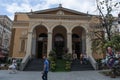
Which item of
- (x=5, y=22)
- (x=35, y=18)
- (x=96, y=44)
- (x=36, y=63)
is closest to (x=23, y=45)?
(x=35, y=18)

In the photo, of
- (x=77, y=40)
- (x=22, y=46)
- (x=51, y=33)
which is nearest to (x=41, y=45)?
(x=22, y=46)

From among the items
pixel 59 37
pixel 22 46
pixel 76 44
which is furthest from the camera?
pixel 22 46

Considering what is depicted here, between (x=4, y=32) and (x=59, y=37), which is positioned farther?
(x=4, y=32)

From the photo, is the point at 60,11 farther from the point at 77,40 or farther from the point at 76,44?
the point at 76,44

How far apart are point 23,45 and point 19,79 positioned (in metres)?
19.3

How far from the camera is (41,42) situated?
106 ft

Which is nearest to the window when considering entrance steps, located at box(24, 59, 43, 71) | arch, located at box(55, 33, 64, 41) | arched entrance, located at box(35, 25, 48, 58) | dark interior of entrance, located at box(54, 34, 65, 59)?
arched entrance, located at box(35, 25, 48, 58)

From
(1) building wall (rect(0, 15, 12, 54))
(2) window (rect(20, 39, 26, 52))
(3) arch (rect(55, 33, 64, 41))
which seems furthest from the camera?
(1) building wall (rect(0, 15, 12, 54))

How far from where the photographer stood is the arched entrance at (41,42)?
32094mm

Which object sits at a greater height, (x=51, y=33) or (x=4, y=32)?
(x=4, y=32)

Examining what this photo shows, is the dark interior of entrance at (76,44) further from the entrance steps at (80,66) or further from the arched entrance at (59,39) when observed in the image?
the entrance steps at (80,66)

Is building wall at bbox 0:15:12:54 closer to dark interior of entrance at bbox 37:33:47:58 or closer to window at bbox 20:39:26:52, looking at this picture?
window at bbox 20:39:26:52

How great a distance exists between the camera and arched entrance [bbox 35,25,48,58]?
32094 millimetres

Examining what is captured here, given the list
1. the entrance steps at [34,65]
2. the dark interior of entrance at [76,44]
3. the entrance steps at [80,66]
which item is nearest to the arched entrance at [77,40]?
the dark interior of entrance at [76,44]
